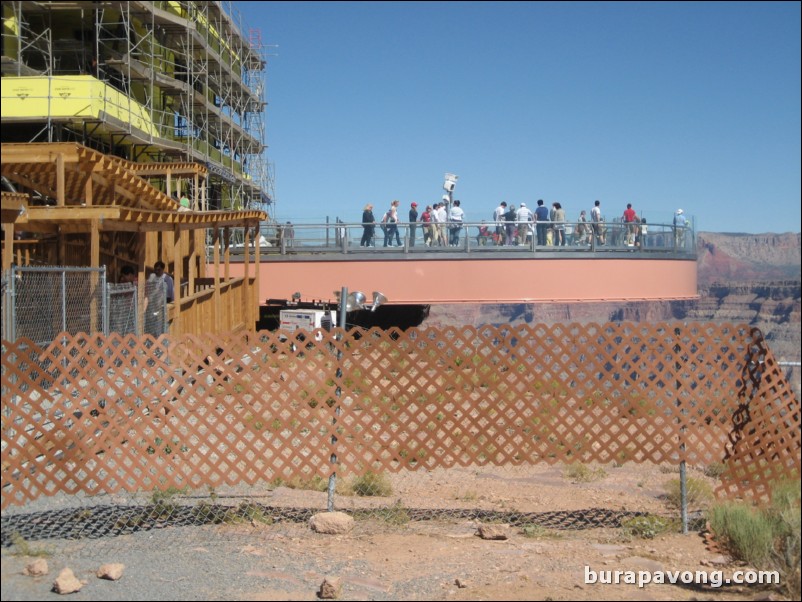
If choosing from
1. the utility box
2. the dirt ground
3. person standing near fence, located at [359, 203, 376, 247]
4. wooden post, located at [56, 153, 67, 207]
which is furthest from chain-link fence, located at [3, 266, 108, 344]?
person standing near fence, located at [359, 203, 376, 247]

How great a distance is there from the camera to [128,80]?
99.4 feet

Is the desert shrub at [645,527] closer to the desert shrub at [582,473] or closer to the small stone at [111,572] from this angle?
the desert shrub at [582,473]

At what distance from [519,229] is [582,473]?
64.5ft

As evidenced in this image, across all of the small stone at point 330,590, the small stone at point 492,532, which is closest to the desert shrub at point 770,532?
the small stone at point 492,532

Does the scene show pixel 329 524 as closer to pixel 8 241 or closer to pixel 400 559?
pixel 400 559

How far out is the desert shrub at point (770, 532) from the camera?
6.21 metres

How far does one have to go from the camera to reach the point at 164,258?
2192 centimetres

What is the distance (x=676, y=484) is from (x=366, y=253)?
67.3ft

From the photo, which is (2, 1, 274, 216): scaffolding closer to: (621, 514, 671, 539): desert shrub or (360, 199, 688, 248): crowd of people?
(360, 199, 688, 248): crowd of people

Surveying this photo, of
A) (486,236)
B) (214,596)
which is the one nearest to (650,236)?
(486,236)

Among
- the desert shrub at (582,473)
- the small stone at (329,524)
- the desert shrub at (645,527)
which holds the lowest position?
the desert shrub at (582,473)

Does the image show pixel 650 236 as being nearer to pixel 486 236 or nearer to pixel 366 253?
pixel 486 236

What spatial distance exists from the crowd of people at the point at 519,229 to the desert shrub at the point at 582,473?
739 inches

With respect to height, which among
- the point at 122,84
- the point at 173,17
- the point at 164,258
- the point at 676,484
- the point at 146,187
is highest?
the point at 173,17
